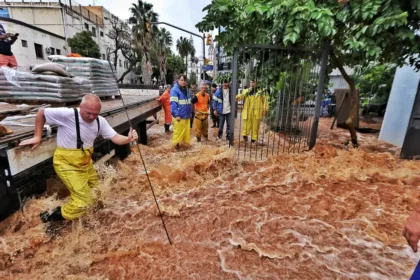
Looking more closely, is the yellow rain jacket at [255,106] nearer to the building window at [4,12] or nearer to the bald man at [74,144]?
the bald man at [74,144]

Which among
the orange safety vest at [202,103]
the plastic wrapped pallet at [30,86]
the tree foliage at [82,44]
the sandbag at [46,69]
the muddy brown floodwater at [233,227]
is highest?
the tree foliage at [82,44]

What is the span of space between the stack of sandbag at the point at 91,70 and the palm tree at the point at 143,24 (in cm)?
2427

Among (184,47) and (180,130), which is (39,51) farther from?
(184,47)

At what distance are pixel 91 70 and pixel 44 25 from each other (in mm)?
25639

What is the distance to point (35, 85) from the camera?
358 centimetres

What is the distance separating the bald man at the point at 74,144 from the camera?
2594 mm

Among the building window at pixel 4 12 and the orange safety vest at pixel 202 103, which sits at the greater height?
the building window at pixel 4 12

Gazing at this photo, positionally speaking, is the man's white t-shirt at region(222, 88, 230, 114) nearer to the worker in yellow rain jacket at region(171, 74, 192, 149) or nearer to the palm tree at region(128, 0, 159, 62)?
the worker in yellow rain jacket at region(171, 74, 192, 149)

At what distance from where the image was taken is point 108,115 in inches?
151

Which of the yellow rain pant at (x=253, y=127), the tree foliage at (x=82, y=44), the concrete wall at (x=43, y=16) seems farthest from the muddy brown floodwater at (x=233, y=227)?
the concrete wall at (x=43, y=16)

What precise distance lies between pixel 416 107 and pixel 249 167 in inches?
143

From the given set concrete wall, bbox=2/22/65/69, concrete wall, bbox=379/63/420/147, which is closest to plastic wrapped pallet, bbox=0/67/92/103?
concrete wall, bbox=379/63/420/147

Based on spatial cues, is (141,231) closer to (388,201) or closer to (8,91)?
(8,91)

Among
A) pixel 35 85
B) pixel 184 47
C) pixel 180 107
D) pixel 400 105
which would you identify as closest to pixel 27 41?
pixel 180 107
